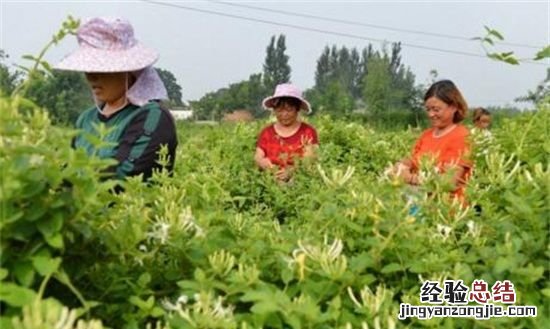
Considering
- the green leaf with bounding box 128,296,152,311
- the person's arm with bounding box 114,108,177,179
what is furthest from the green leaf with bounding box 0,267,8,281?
the person's arm with bounding box 114,108,177,179

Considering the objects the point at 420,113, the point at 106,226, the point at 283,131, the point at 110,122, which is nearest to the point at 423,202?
the point at 106,226

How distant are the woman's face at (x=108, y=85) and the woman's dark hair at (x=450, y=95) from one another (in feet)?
5.54

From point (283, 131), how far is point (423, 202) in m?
2.94

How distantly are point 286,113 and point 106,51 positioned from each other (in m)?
2.33

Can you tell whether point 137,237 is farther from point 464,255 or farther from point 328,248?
point 464,255

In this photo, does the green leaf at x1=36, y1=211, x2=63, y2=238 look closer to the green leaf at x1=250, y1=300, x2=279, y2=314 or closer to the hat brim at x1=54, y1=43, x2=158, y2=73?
the green leaf at x1=250, y1=300, x2=279, y2=314

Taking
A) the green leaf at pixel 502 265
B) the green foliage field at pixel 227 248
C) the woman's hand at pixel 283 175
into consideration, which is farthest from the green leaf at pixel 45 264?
the woman's hand at pixel 283 175

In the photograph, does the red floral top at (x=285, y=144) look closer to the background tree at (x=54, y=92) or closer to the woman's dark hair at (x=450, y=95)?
the woman's dark hair at (x=450, y=95)

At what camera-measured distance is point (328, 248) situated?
1.36 m

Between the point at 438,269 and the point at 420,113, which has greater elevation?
the point at 420,113

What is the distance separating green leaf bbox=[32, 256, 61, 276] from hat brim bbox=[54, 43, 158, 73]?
Result: 134 centimetres

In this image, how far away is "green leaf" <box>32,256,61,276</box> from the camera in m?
1.05

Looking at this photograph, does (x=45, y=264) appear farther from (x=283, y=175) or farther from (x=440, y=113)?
(x=283, y=175)

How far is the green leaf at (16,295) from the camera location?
3.28 feet
